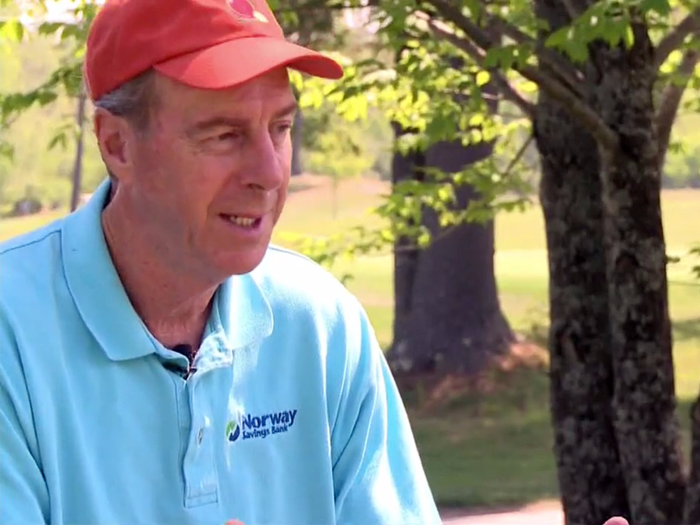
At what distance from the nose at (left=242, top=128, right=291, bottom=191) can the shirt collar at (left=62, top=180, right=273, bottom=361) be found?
199 mm

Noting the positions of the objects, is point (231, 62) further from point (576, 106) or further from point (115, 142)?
point (576, 106)

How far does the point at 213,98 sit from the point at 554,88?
274cm

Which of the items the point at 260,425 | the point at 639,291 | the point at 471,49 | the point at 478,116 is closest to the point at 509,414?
the point at 478,116

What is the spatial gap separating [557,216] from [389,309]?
17.4 meters

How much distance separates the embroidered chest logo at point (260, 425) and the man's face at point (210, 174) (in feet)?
0.70

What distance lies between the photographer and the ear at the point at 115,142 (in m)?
1.81

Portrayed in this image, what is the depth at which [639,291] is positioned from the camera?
464 centimetres

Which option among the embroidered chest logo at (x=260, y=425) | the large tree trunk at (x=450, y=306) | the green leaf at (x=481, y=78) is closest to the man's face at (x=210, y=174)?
the embroidered chest logo at (x=260, y=425)

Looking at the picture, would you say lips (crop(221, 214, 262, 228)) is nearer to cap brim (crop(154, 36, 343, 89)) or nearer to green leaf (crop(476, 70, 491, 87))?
cap brim (crop(154, 36, 343, 89))

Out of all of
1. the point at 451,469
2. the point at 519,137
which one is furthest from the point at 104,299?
the point at 451,469

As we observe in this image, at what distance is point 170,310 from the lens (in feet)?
5.93

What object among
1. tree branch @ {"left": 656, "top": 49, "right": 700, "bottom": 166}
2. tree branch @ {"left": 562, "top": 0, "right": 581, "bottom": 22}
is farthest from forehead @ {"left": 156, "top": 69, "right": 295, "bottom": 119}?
tree branch @ {"left": 656, "top": 49, "right": 700, "bottom": 166}

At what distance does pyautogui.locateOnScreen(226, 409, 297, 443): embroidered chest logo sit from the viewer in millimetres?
1796

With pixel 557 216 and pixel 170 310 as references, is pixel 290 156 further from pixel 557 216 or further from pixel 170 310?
pixel 557 216
